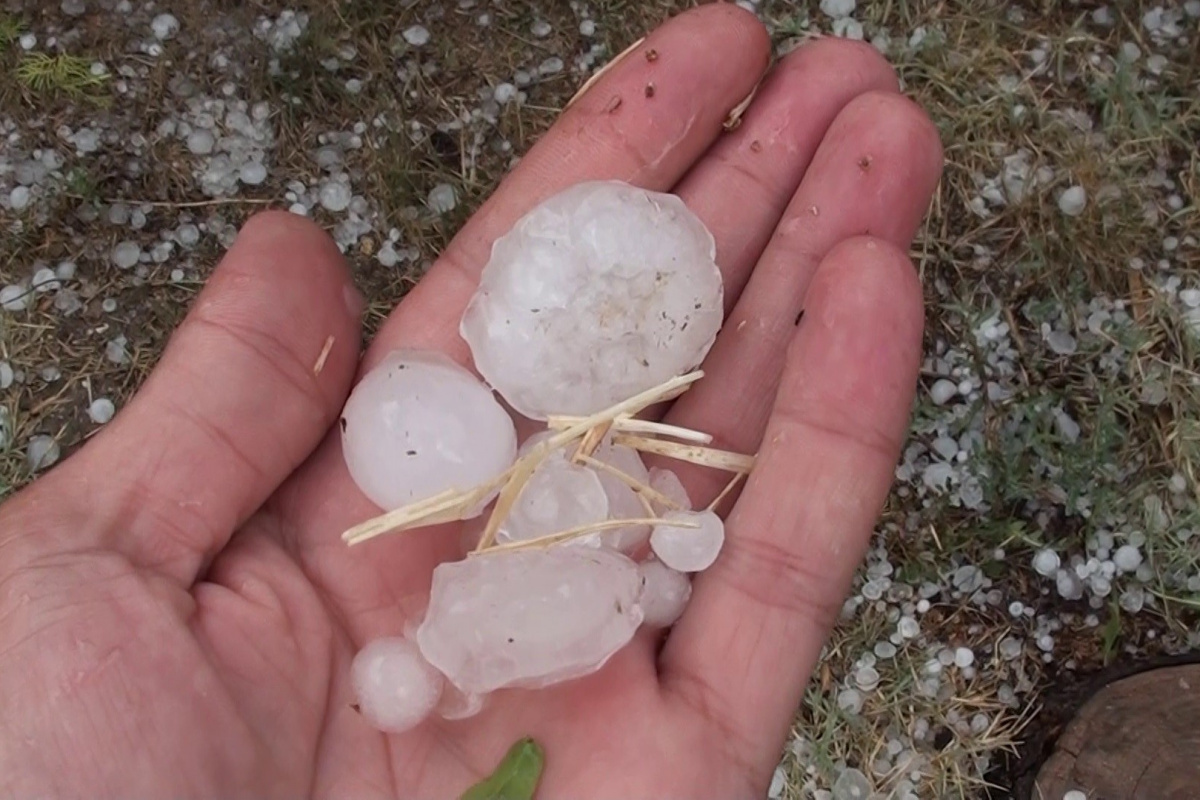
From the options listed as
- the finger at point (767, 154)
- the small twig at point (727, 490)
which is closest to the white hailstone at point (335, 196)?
the finger at point (767, 154)

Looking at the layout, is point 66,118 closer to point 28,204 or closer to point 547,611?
point 28,204

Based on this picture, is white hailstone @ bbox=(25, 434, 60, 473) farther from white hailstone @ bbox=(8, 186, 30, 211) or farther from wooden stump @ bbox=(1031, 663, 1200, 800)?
wooden stump @ bbox=(1031, 663, 1200, 800)

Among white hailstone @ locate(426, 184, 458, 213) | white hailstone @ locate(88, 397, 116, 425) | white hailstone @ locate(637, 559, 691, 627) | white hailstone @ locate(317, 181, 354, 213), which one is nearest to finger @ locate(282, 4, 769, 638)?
white hailstone @ locate(637, 559, 691, 627)

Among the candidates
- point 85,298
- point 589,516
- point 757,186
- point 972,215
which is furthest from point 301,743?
point 972,215

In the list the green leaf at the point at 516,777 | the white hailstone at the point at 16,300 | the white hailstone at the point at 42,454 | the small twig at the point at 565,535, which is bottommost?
the white hailstone at the point at 42,454

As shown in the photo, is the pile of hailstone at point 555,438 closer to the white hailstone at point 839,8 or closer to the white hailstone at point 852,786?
the white hailstone at point 852,786

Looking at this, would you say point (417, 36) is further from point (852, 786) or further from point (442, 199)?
point (852, 786)
